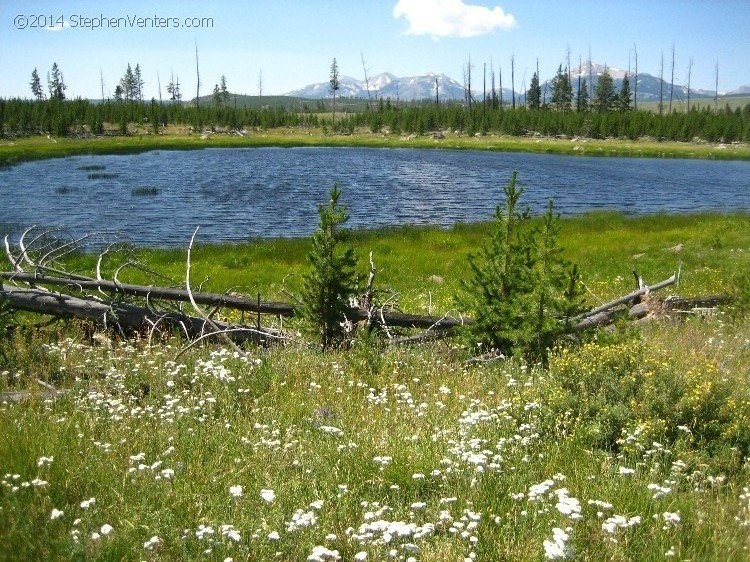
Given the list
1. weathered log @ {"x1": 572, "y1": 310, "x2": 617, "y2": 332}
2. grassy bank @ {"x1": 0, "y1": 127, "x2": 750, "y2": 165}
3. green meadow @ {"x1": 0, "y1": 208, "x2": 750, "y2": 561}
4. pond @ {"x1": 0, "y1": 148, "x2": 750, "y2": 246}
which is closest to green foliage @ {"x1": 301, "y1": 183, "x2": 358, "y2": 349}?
green meadow @ {"x1": 0, "y1": 208, "x2": 750, "y2": 561}

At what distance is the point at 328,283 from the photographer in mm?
10070

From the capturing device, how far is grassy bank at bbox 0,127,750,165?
90750 millimetres

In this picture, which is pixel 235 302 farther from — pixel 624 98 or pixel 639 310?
pixel 624 98

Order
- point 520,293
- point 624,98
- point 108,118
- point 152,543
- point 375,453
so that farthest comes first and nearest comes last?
point 624,98
point 108,118
point 520,293
point 375,453
point 152,543

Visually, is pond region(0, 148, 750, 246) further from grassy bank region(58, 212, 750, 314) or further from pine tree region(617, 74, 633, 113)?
pine tree region(617, 74, 633, 113)

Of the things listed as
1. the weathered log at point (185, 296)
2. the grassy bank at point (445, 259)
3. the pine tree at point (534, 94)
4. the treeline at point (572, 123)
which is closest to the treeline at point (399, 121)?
the treeline at point (572, 123)

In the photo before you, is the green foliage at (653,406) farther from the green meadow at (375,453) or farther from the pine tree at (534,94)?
the pine tree at (534,94)

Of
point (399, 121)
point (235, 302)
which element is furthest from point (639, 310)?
point (399, 121)

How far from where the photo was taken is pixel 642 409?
21.2 feet

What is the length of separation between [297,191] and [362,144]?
7038 centimetres

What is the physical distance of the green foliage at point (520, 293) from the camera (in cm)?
947

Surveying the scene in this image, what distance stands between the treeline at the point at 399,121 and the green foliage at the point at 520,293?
371ft

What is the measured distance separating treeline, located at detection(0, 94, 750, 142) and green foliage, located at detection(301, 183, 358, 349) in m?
111

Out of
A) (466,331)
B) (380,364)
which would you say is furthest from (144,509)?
(466,331)
